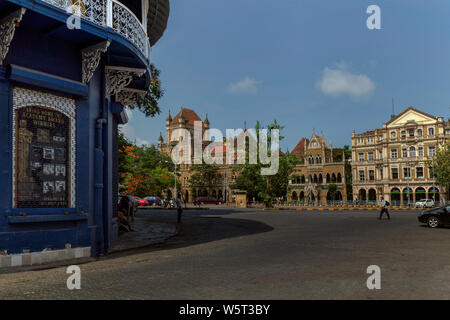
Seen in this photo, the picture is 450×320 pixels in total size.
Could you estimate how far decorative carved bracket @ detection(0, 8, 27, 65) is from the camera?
29.5 feet

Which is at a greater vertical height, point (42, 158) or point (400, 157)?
point (400, 157)

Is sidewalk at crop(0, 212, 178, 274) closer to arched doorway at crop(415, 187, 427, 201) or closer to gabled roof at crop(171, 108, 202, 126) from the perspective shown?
arched doorway at crop(415, 187, 427, 201)

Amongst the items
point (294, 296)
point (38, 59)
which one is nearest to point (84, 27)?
point (38, 59)

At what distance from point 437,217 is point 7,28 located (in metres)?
20.0

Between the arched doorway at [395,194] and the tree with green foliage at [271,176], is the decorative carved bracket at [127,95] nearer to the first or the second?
the tree with green foliage at [271,176]

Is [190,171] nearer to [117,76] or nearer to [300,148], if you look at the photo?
[300,148]

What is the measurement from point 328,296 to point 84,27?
28.3 feet

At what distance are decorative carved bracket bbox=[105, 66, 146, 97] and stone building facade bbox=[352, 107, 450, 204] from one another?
206 ft

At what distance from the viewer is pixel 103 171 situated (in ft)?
41.5

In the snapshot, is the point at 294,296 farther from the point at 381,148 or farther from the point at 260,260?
the point at 381,148

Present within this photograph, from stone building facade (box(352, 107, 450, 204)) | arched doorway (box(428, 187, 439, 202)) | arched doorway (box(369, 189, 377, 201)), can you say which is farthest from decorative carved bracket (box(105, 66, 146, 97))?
arched doorway (box(369, 189, 377, 201))

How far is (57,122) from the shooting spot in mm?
10695

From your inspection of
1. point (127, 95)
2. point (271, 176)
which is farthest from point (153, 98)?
point (271, 176)
